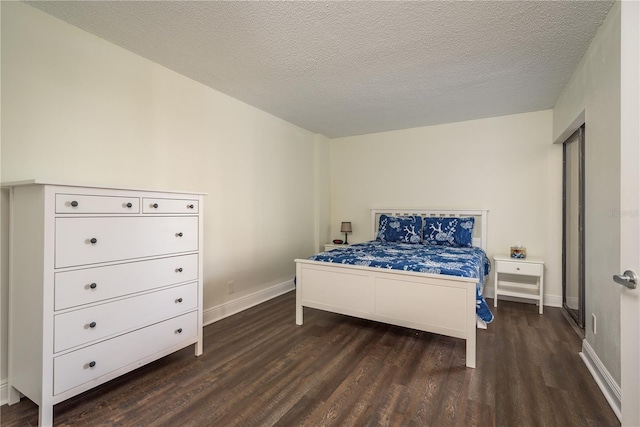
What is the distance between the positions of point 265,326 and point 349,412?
1.47 m

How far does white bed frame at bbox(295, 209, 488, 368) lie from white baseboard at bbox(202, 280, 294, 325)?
0.80 metres

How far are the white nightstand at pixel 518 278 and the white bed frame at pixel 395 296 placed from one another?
170cm

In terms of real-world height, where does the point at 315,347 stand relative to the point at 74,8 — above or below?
below

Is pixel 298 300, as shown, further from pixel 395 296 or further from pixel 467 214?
pixel 467 214

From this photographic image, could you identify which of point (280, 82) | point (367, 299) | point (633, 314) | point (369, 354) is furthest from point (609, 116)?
point (280, 82)

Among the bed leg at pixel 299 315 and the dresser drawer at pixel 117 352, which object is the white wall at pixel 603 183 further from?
the dresser drawer at pixel 117 352

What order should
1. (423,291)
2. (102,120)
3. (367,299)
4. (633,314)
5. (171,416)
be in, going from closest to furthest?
(633,314) < (171,416) < (102,120) < (423,291) < (367,299)

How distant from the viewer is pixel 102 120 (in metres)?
2.27

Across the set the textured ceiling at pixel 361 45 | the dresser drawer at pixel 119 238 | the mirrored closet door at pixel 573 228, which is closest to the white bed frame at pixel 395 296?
the dresser drawer at pixel 119 238

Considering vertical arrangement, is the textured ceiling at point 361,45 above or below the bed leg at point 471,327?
above

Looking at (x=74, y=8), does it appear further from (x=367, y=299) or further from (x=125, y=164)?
(x=367, y=299)

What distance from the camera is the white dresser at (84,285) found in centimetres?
154

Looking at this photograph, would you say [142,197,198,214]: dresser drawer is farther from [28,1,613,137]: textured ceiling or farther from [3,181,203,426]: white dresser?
[28,1,613,137]: textured ceiling

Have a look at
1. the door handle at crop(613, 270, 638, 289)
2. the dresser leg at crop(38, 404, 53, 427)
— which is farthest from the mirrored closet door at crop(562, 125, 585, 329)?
the dresser leg at crop(38, 404, 53, 427)
